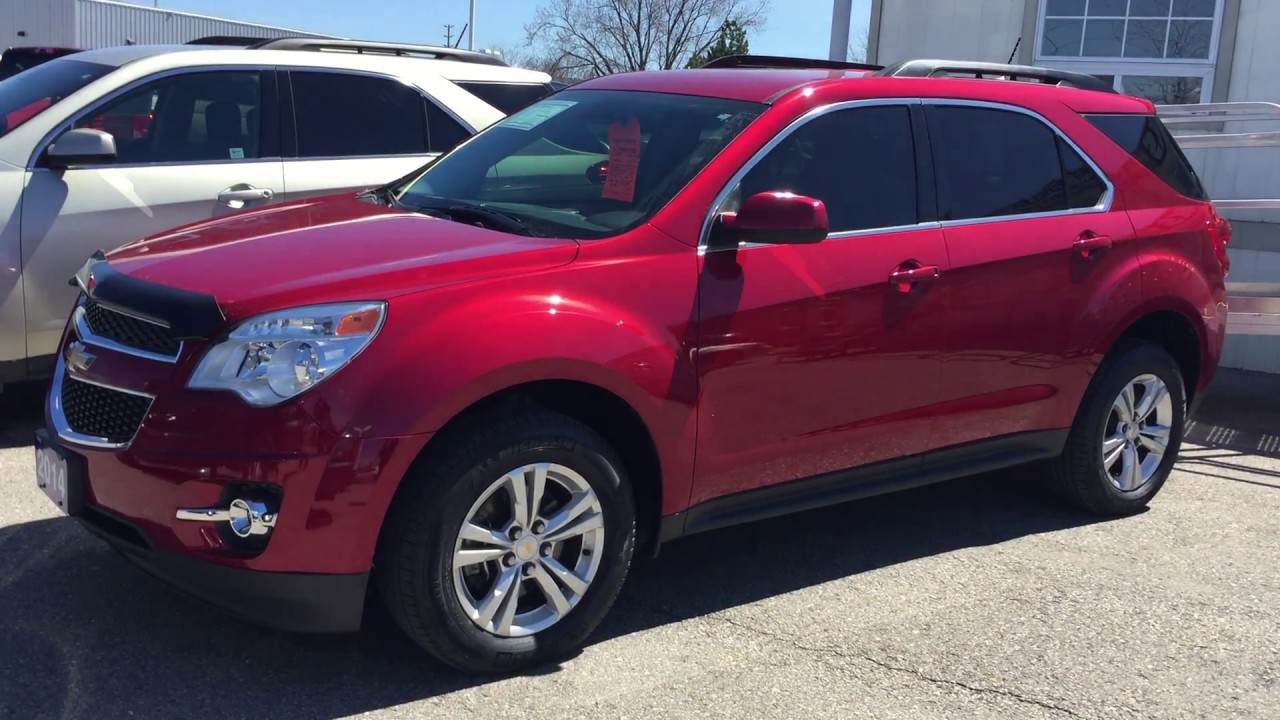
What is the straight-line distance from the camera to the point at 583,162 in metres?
4.47

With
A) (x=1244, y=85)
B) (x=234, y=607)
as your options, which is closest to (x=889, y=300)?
(x=234, y=607)

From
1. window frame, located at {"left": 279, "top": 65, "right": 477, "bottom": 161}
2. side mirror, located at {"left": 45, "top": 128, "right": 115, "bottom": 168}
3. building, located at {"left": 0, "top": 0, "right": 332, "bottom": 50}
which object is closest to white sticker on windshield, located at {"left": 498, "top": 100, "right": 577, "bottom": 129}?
window frame, located at {"left": 279, "top": 65, "right": 477, "bottom": 161}

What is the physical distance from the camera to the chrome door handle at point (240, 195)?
6.16m

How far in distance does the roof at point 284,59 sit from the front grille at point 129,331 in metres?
2.81

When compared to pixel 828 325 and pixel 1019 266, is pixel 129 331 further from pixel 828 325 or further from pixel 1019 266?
pixel 1019 266

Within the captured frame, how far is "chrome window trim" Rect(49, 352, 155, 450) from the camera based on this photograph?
3.37m

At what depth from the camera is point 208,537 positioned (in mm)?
3281

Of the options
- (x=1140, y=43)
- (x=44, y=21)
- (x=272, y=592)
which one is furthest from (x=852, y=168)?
(x=44, y=21)

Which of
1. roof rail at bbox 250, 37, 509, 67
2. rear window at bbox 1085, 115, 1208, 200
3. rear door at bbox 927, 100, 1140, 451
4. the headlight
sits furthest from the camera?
roof rail at bbox 250, 37, 509, 67

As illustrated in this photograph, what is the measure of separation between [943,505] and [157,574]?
Result: 139 inches

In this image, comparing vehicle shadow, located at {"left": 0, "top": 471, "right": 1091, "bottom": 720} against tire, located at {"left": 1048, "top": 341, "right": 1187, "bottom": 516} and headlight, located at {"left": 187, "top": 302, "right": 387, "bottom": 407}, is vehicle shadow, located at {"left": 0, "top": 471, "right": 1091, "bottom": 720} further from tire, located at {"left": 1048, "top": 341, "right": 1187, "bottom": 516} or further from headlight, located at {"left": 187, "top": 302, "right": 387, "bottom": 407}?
headlight, located at {"left": 187, "top": 302, "right": 387, "bottom": 407}

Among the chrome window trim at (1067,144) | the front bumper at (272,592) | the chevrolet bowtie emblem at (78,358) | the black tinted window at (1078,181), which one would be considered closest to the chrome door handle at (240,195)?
the chevrolet bowtie emblem at (78,358)

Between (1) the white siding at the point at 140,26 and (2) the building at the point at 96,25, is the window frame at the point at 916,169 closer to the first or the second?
(2) the building at the point at 96,25

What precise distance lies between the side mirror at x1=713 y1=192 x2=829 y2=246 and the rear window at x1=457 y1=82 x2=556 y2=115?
138 inches
